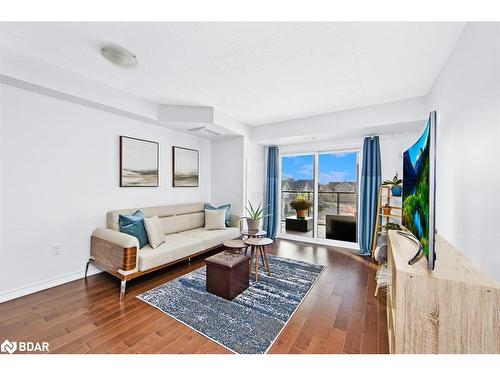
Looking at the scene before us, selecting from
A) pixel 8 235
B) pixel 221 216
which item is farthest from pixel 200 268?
pixel 8 235

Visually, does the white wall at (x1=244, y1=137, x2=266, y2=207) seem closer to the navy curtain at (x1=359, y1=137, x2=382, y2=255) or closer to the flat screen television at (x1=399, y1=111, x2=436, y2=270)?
the navy curtain at (x1=359, y1=137, x2=382, y2=255)

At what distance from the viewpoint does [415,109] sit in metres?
2.97

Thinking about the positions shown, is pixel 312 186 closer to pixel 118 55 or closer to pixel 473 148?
pixel 473 148

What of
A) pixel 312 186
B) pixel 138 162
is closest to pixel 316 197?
pixel 312 186

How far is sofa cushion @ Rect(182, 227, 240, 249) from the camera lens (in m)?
3.42

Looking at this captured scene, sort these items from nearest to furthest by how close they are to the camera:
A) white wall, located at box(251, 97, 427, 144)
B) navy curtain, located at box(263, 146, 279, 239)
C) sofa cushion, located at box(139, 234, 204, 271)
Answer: sofa cushion, located at box(139, 234, 204, 271) < white wall, located at box(251, 97, 427, 144) < navy curtain, located at box(263, 146, 279, 239)

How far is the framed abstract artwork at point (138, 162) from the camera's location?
3.20m

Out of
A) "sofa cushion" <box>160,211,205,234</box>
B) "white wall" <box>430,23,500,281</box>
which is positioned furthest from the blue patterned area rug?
"white wall" <box>430,23,500,281</box>

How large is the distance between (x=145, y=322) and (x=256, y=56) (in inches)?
107

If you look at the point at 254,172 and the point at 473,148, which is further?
the point at 254,172

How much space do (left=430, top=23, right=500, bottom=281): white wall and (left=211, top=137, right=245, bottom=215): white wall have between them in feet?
10.3

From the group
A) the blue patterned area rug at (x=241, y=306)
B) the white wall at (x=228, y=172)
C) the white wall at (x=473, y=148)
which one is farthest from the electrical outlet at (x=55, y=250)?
the white wall at (x=473, y=148)

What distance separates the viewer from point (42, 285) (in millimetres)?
2418

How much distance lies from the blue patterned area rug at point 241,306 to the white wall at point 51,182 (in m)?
1.30
